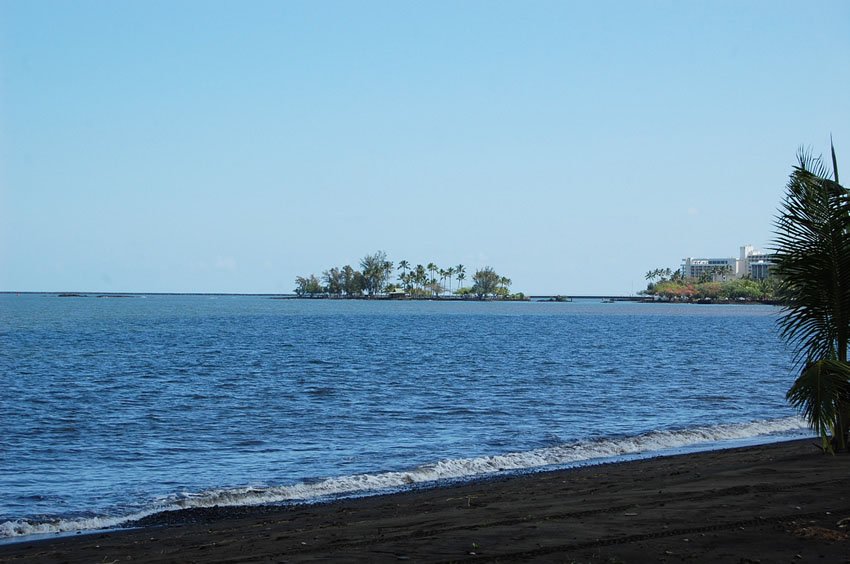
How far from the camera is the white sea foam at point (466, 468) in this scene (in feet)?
41.8

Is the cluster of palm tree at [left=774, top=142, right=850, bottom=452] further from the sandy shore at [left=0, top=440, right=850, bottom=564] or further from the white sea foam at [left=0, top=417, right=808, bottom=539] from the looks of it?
the white sea foam at [left=0, top=417, right=808, bottom=539]

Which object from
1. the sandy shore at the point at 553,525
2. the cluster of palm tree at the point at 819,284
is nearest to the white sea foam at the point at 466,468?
the sandy shore at the point at 553,525

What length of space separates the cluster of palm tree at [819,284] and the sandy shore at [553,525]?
894mm

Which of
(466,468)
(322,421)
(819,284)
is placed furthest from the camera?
(322,421)

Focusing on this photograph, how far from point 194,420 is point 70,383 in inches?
524

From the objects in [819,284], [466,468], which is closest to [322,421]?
[466,468]

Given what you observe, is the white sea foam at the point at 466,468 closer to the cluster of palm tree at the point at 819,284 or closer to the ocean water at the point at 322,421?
the ocean water at the point at 322,421

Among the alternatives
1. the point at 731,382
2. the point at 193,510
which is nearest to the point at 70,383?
the point at 193,510

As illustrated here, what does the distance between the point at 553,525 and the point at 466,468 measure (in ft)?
25.7

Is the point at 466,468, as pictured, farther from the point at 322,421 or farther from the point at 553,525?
the point at 322,421

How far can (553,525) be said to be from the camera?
8906mm

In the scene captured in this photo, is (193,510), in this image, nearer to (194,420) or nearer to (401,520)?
(401,520)

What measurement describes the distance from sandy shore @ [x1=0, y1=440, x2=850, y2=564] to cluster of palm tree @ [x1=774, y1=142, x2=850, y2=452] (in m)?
0.89

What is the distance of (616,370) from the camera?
41312 millimetres
